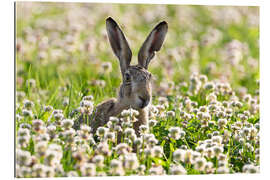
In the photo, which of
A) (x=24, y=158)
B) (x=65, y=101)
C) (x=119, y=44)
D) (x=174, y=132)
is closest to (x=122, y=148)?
(x=174, y=132)

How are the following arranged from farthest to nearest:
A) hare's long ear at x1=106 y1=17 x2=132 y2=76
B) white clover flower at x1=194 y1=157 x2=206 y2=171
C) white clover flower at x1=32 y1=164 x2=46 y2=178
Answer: hare's long ear at x1=106 y1=17 x2=132 y2=76 → white clover flower at x1=194 y1=157 x2=206 y2=171 → white clover flower at x1=32 y1=164 x2=46 y2=178

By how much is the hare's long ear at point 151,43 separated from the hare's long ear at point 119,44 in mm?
155

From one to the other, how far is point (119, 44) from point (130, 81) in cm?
56

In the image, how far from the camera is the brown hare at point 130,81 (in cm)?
456

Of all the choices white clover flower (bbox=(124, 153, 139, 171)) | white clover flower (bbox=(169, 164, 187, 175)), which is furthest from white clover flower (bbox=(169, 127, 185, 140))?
white clover flower (bbox=(124, 153, 139, 171))

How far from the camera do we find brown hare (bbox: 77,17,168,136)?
4.56m

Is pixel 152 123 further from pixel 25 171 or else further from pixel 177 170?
pixel 25 171

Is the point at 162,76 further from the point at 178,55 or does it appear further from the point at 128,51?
the point at 128,51

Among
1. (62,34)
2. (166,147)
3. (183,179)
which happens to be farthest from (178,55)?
(183,179)

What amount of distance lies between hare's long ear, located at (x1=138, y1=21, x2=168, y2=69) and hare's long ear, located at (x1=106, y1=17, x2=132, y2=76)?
15cm

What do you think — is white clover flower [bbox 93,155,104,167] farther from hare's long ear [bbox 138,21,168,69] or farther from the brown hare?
hare's long ear [bbox 138,21,168,69]

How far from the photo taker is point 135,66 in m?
4.90

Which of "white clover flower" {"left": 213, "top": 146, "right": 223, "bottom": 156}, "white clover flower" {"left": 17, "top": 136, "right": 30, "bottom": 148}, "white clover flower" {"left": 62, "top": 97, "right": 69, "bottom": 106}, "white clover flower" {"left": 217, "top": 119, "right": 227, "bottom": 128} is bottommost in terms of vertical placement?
"white clover flower" {"left": 213, "top": 146, "right": 223, "bottom": 156}
